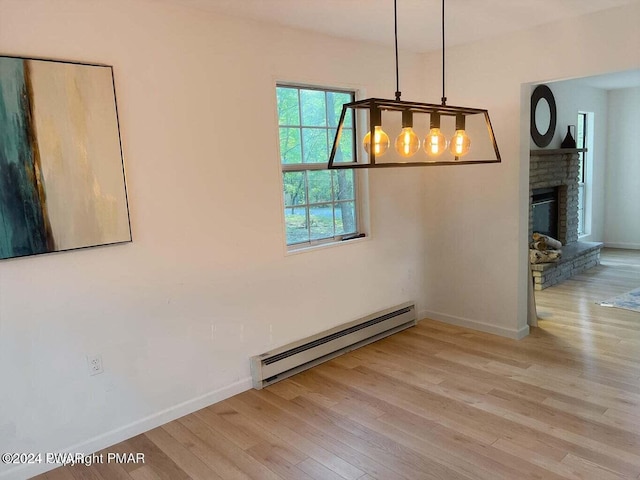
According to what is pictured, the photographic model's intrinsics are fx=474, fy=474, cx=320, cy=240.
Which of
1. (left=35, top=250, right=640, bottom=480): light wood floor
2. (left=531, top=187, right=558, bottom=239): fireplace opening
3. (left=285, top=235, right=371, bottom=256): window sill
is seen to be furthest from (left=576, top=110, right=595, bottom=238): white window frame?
(left=285, top=235, right=371, bottom=256): window sill

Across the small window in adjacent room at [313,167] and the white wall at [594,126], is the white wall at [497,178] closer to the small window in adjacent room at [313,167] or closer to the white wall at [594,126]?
the small window in adjacent room at [313,167]

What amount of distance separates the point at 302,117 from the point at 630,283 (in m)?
4.38

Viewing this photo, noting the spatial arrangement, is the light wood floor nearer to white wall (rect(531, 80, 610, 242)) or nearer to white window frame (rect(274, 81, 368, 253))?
white window frame (rect(274, 81, 368, 253))

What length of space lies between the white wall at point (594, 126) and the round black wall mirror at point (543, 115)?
198 mm

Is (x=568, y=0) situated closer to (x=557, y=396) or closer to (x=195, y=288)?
(x=557, y=396)

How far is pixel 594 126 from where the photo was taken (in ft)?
23.4

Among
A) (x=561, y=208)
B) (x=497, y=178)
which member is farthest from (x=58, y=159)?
(x=561, y=208)

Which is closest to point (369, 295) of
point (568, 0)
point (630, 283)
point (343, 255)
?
point (343, 255)

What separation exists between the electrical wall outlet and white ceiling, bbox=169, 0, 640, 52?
2035mm

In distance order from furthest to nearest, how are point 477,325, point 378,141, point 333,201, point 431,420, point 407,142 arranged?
point 477,325 → point 333,201 → point 431,420 → point 407,142 → point 378,141

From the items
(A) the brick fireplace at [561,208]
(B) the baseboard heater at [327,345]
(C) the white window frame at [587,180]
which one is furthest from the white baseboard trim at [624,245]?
(B) the baseboard heater at [327,345]

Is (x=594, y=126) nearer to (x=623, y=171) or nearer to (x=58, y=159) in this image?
(x=623, y=171)

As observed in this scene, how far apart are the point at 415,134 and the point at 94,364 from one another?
2.24 meters

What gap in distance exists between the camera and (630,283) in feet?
17.8
